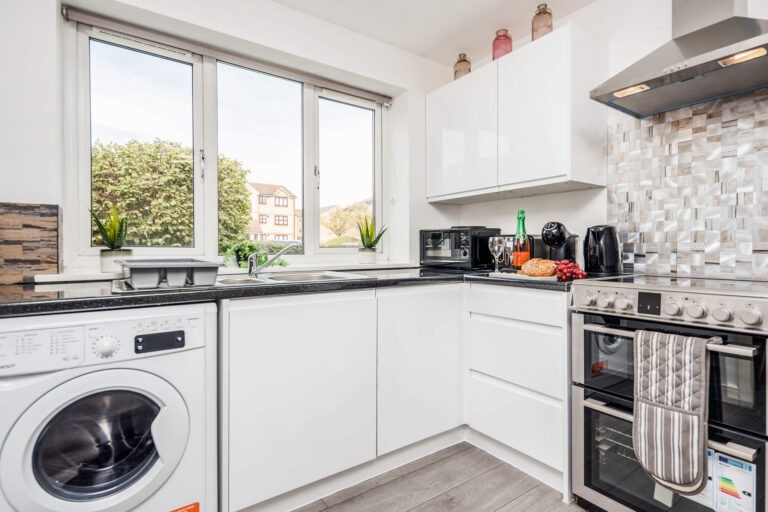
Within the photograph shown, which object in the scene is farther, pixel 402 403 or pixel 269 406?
pixel 402 403

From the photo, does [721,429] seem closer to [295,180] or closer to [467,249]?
[467,249]

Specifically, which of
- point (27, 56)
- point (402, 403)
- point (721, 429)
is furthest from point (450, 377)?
point (27, 56)

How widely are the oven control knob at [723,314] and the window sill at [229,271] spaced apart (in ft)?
5.79

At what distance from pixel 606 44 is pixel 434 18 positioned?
97cm

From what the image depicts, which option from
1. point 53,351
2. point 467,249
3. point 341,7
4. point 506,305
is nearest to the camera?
point 53,351

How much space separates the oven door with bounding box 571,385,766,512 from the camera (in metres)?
1.12

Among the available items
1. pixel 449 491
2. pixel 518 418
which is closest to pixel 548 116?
pixel 518 418

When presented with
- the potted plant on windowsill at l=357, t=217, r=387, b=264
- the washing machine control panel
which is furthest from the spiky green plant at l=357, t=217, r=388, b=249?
the washing machine control panel

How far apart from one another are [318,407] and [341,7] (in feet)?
7.08

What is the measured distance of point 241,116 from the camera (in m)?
2.33

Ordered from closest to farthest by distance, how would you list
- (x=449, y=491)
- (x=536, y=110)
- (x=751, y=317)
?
(x=751, y=317)
(x=449, y=491)
(x=536, y=110)

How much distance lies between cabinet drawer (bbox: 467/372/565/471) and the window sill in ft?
3.10

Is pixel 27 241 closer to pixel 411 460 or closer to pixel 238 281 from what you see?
pixel 238 281

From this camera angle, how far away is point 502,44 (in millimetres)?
2314
